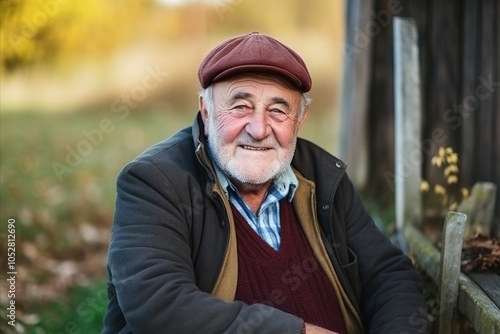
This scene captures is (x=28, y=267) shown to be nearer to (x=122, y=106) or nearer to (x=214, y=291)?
(x=214, y=291)

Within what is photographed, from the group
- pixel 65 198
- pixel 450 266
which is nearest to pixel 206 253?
pixel 450 266

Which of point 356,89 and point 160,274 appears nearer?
point 160,274

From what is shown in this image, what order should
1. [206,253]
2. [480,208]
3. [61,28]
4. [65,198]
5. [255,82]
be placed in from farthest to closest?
[61,28] < [65,198] < [480,208] < [255,82] < [206,253]

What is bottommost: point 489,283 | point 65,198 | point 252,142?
point 65,198

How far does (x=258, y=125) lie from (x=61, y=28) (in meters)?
8.93

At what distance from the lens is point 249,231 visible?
9.45 feet

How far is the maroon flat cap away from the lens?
111 inches

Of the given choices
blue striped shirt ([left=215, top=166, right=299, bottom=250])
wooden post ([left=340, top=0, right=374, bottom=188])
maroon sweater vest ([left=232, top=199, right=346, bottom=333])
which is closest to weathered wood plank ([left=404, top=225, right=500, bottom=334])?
maroon sweater vest ([left=232, top=199, right=346, bottom=333])

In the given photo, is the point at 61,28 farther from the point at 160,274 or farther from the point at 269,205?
the point at 160,274

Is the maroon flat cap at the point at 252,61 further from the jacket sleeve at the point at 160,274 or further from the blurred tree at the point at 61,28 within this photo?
the blurred tree at the point at 61,28

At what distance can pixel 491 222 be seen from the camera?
385 centimetres

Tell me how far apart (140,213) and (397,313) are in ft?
3.41

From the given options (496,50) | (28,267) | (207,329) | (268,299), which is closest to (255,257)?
(268,299)

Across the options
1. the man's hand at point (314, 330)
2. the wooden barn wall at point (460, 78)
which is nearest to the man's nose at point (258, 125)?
the man's hand at point (314, 330)
